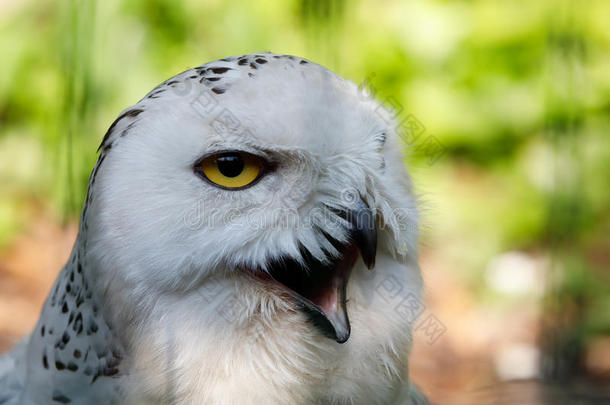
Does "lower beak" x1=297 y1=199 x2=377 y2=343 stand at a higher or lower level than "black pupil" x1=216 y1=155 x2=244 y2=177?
lower

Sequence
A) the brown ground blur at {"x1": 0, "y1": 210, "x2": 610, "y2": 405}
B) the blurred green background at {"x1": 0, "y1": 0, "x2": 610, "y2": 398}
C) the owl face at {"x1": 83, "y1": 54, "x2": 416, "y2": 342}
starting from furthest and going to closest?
the blurred green background at {"x1": 0, "y1": 0, "x2": 610, "y2": 398}, the brown ground blur at {"x1": 0, "y1": 210, "x2": 610, "y2": 405}, the owl face at {"x1": 83, "y1": 54, "x2": 416, "y2": 342}

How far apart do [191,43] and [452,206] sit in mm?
1192

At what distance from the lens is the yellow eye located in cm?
94

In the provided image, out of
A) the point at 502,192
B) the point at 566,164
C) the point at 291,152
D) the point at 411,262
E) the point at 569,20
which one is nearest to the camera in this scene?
the point at 291,152

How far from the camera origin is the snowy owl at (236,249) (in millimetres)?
938

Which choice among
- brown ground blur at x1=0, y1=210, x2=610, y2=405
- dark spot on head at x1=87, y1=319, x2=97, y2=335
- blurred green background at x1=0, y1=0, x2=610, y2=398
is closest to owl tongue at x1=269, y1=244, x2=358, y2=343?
dark spot on head at x1=87, y1=319, x2=97, y2=335

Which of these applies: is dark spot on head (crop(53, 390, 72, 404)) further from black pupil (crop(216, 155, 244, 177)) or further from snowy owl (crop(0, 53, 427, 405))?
black pupil (crop(216, 155, 244, 177))

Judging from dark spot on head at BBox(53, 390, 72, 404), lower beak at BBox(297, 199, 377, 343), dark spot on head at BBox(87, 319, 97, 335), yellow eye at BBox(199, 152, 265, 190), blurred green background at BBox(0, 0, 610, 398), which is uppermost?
blurred green background at BBox(0, 0, 610, 398)

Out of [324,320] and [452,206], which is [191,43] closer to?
[452,206]

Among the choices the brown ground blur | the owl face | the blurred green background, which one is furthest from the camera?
the blurred green background

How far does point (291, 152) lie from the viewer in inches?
37.5

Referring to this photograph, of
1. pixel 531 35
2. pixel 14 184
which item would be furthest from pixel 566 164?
pixel 14 184

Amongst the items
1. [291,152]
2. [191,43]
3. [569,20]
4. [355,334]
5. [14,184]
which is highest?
[191,43]

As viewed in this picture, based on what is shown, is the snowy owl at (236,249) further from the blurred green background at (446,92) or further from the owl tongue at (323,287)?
the blurred green background at (446,92)
